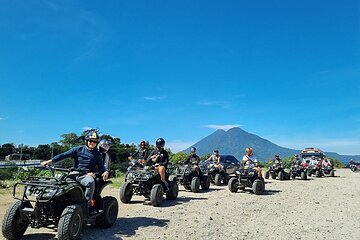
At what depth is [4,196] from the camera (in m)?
11.3

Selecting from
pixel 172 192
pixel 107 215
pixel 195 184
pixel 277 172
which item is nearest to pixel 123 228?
pixel 107 215

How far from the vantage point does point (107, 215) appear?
273 inches

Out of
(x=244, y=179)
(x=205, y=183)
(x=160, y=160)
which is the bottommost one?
(x=205, y=183)

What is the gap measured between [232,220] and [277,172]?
14936 millimetres

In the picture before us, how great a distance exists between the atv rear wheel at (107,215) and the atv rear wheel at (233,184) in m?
7.54

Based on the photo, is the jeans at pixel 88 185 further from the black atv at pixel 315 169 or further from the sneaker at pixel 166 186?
the black atv at pixel 315 169

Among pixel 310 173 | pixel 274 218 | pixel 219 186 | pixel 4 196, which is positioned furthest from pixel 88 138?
pixel 310 173

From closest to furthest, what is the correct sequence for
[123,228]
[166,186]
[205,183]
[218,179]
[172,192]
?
[123,228], [166,186], [172,192], [205,183], [218,179]

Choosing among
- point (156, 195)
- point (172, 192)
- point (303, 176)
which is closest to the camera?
point (156, 195)

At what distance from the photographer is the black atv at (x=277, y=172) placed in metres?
21.8

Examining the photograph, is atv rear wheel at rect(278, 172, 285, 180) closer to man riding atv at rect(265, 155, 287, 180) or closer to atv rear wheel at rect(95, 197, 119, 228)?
man riding atv at rect(265, 155, 287, 180)

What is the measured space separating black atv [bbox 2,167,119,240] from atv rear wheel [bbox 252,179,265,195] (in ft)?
27.8

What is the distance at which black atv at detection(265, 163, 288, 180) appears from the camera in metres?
21.8

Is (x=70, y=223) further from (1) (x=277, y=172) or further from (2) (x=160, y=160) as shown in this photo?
(1) (x=277, y=172)
